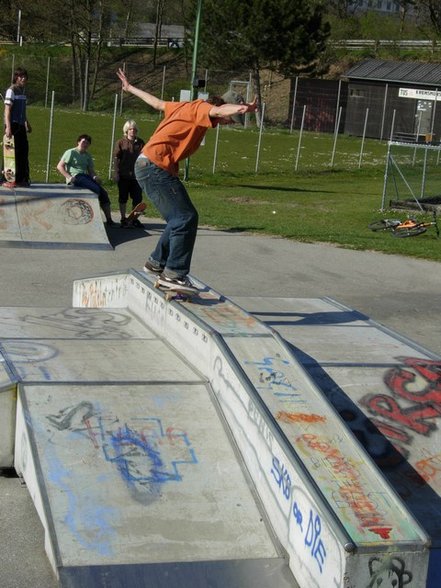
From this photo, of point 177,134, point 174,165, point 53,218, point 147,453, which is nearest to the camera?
point 147,453

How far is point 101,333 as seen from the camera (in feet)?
24.8

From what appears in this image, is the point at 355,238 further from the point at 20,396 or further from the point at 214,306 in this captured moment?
the point at 20,396

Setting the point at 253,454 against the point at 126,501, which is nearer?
the point at 126,501

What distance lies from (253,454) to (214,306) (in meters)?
2.12

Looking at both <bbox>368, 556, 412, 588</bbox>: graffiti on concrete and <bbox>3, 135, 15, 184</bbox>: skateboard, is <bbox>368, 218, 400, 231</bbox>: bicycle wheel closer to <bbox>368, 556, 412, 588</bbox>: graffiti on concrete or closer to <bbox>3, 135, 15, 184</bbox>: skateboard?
<bbox>3, 135, 15, 184</bbox>: skateboard

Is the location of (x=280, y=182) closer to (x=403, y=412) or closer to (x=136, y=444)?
(x=403, y=412)

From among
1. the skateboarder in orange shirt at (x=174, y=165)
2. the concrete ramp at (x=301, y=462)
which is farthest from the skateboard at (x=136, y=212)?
the concrete ramp at (x=301, y=462)

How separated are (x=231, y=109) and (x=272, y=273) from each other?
6763mm

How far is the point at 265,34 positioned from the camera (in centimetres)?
5231

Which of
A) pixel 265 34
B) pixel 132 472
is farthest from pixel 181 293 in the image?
pixel 265 34

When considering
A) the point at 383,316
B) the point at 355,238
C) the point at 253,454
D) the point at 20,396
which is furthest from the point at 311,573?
the point at 355,238

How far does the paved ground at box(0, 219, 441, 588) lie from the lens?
11.4 meters

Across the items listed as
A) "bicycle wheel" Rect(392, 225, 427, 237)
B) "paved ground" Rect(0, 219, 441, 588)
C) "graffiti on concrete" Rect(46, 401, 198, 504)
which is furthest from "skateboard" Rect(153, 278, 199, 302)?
"bicycle wheel" Rect(392, 225, 427, 237)

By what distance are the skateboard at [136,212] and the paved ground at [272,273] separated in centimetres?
21
